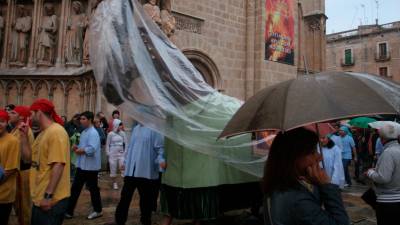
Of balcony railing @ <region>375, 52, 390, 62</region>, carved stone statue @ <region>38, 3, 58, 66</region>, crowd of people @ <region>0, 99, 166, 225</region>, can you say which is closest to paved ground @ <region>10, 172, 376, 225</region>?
crowd of people @ <region>0, 99, 166, 225</region>

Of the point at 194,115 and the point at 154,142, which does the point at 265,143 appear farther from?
the point at 154,142

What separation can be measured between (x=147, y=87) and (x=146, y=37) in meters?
0.69

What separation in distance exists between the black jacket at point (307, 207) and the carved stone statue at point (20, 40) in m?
10.7

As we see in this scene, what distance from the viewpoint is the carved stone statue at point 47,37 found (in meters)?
10.3

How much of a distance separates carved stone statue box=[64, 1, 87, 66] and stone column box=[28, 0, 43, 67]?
95cm

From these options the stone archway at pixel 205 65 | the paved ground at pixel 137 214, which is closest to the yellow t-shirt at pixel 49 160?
the paved ground at pixel 137 214

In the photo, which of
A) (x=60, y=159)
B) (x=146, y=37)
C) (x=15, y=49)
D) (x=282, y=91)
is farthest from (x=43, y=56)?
(x=282, y=91)

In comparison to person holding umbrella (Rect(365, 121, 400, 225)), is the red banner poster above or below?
above

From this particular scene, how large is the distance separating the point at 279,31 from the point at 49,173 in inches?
517

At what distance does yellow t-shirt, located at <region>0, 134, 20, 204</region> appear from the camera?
3570 millimetres

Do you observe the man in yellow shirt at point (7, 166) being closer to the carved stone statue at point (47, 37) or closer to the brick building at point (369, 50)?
the carved stone statue at point (47, 37)

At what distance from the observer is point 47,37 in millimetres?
10320

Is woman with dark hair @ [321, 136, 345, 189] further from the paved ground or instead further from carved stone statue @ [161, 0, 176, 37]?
carved stone statue @ [161, 0, 176, 37]

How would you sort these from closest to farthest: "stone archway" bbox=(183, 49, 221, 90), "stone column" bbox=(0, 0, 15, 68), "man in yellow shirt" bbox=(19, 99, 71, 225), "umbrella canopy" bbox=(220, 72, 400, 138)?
"umbrella canopy" bbox=(220, 72, 400, 138)
"man in yellow shirt" bbox=(19, 99, 71, 225)
"stone column" bbox=(0, 0, 15, 68)
"stone archway" bbox=(183, 49, 221, 90)
